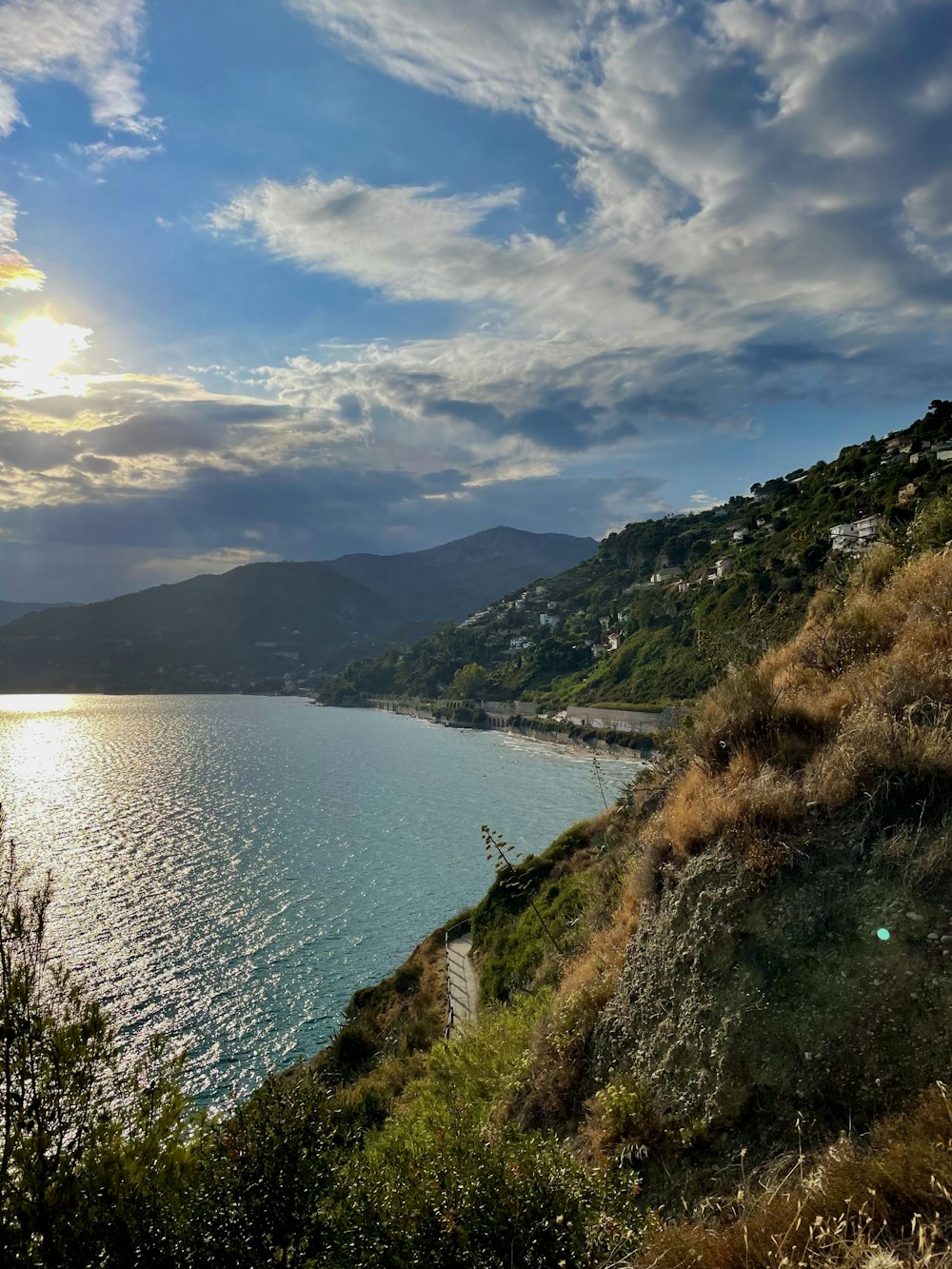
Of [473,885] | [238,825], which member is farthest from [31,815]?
[473,885]

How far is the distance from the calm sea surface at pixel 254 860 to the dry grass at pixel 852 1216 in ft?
32.3

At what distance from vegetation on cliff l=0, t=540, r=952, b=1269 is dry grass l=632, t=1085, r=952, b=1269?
2cm

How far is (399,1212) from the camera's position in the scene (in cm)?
484

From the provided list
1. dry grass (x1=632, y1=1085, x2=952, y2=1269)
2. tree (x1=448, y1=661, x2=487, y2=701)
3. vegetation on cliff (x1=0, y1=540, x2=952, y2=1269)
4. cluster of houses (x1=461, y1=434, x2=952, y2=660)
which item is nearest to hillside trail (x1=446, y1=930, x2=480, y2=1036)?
vegetation on cliff (x1=0, y1=540, x2=952, y2=1269)

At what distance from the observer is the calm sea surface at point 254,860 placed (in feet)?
80.4

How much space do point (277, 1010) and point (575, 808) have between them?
30574mm

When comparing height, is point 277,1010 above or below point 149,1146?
below

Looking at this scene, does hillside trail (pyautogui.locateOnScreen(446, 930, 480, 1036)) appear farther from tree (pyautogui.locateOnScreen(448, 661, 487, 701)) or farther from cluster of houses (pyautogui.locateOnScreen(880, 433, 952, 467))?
tree (pyautogui.locateOnScreen(448, 661, 487, 701))

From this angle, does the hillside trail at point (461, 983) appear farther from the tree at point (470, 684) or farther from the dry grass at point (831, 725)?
the tree at point (470, 684)

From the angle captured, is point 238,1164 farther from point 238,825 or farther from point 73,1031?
point 238,825

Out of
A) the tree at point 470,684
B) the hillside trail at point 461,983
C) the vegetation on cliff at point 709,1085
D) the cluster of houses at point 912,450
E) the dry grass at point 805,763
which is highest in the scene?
the cluster of houses at point 912,450

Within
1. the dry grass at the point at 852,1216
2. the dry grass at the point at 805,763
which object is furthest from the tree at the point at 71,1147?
the dry grass at the point at 852,1216

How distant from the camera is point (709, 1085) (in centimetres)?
566

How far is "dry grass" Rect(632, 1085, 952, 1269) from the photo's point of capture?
10.6ft
